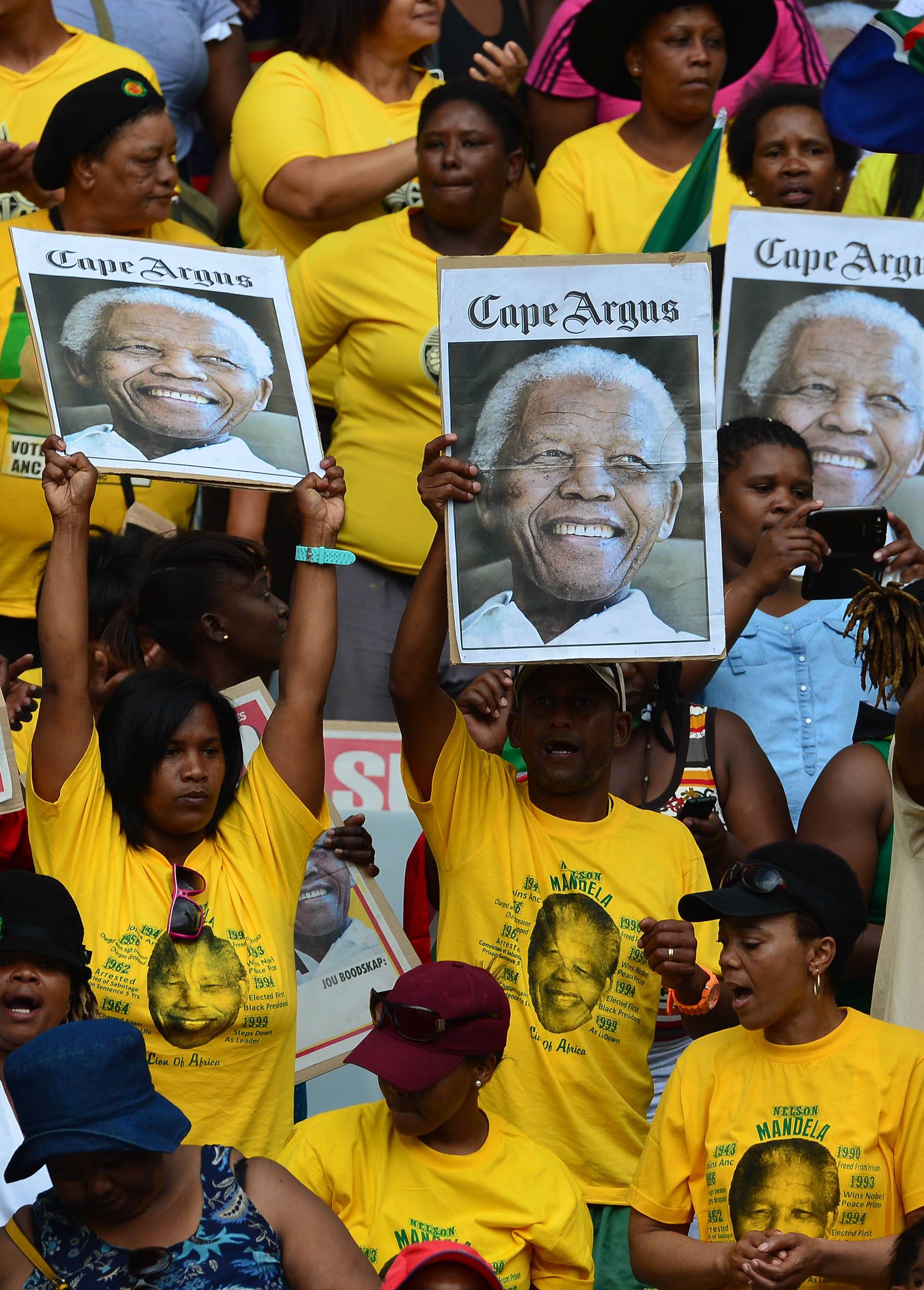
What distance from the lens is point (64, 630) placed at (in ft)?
13.3

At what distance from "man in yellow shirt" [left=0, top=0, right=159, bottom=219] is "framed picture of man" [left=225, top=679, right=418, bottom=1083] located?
2346 mm

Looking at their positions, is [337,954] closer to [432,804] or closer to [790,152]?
[432,804]

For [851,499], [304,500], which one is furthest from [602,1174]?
[851,499]

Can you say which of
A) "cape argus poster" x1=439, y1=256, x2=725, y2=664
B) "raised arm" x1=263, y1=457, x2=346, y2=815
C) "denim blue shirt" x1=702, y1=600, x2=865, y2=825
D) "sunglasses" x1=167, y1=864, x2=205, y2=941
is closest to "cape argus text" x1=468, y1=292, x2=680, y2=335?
"cape argus poster" x1=439, y1=256, x2=725, y2=664

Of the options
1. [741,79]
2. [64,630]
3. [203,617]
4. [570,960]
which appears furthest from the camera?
[741,79]

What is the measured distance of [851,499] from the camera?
199 inches

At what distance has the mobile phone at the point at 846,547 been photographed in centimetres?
477

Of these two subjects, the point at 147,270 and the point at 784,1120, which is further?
the point at 147,270

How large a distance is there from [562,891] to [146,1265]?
57.4 inches

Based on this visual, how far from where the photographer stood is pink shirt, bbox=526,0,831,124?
696 centimetres

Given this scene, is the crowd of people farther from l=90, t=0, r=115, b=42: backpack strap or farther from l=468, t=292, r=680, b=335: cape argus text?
l=90, t=0, r=115, b=42: backpack strap

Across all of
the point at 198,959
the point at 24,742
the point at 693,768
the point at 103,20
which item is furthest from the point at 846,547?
the point at 103,20

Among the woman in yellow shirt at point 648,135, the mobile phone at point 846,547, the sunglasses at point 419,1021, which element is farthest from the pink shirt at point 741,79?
the sunglasses at point 419,1021

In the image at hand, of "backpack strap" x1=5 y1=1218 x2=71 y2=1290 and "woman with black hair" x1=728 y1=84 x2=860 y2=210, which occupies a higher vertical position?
"woman with black hair" x1=728 y1=84 x2=860 y2=210
